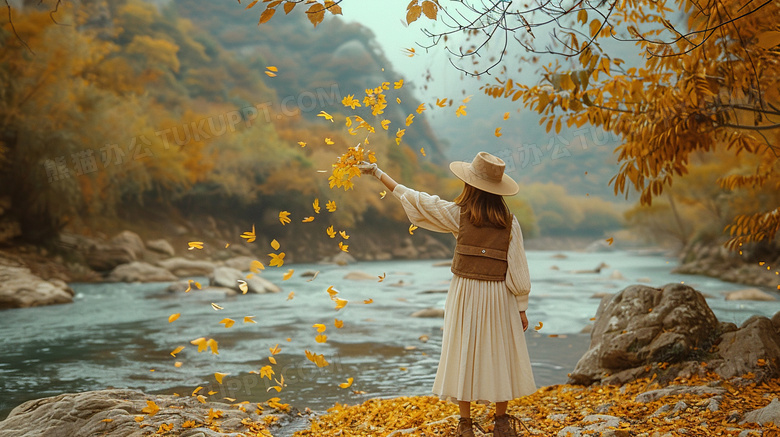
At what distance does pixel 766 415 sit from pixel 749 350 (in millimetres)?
1047

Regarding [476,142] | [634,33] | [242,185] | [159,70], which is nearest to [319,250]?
[242,185]

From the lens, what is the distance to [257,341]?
26.0ft

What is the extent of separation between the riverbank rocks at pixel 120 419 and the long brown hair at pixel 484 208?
171cm

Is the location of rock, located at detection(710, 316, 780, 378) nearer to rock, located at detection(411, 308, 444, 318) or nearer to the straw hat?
the straw hat

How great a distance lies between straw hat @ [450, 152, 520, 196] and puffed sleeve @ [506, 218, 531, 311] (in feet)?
0.76

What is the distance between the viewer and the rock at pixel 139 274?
13.8 m

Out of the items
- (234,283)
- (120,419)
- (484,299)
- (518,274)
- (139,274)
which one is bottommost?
(234,283)

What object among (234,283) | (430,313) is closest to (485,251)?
(430,313)

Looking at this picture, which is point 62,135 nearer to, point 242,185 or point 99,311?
point 99,311

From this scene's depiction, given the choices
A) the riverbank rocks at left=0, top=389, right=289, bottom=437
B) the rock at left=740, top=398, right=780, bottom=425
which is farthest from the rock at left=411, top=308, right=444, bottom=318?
the rock at left=740, top=398, right=780, bottom=425

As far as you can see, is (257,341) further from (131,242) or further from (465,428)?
(131,242)

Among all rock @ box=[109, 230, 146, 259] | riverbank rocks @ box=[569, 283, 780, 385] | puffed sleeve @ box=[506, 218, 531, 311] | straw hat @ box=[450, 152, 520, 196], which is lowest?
riverbank rocks @ box=[569, 283, 780, 385]

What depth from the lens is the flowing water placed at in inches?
215

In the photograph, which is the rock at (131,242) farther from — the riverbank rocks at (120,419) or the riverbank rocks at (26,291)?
the riverbank rocks at (120,419)
